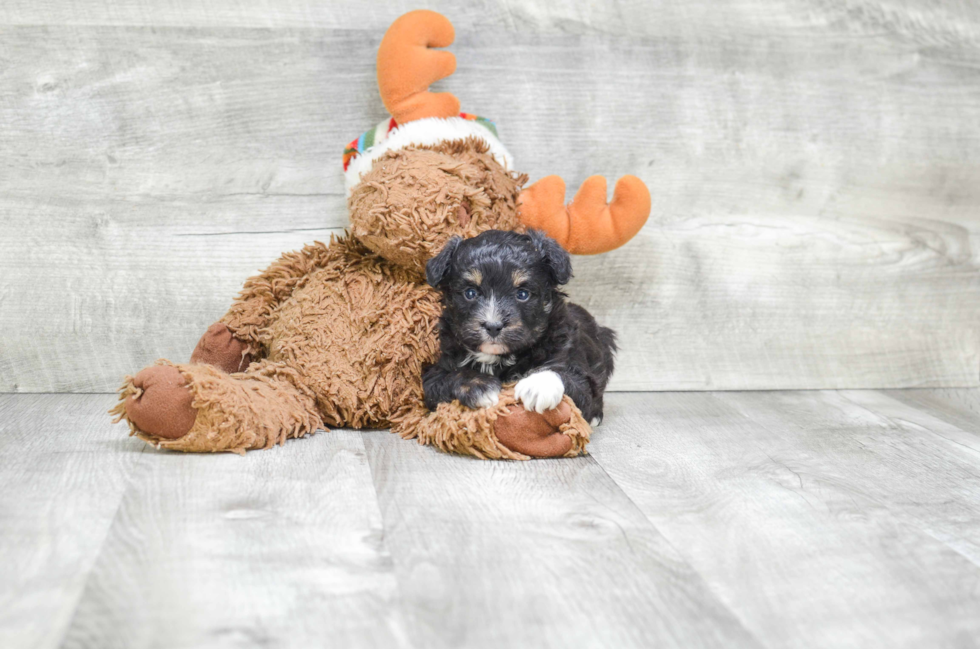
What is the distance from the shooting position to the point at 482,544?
128cm

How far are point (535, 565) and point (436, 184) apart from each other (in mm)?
924

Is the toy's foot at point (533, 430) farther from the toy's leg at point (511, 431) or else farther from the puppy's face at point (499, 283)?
the puppy's face at point (499, 283)

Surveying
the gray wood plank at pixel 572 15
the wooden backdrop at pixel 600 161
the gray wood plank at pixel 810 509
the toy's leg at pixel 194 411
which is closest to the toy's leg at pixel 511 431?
the gray wood plank at pixel 810 509

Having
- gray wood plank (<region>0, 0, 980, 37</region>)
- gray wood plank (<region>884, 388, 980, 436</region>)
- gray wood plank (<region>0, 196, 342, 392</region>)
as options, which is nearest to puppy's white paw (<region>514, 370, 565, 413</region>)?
gray wood plank (<region>0, 196, 342, 392</region>)

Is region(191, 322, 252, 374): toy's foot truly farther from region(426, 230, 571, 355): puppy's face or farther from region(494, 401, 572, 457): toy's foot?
region(494, 401, 572, 457): toy's foot

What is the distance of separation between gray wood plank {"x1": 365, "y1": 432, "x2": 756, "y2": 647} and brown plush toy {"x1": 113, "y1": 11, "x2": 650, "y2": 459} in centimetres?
18

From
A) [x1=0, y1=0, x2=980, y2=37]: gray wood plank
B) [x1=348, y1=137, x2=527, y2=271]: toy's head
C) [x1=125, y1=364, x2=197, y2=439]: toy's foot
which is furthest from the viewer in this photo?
[x1=0, y1=0, x2=980, y2=37]: gray wood plank

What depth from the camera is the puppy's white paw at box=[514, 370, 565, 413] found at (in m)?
1.65

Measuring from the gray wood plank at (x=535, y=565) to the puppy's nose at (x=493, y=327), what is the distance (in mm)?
267

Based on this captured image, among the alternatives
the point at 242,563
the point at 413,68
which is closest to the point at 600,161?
the point at 413,68

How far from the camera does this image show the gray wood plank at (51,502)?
1041 mm

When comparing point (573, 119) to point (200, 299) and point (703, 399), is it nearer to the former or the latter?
point (703, 399)

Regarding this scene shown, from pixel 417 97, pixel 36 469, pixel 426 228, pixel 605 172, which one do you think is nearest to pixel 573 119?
pixel 605 172

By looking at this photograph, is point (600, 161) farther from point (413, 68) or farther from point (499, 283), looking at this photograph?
point (499, 283)
